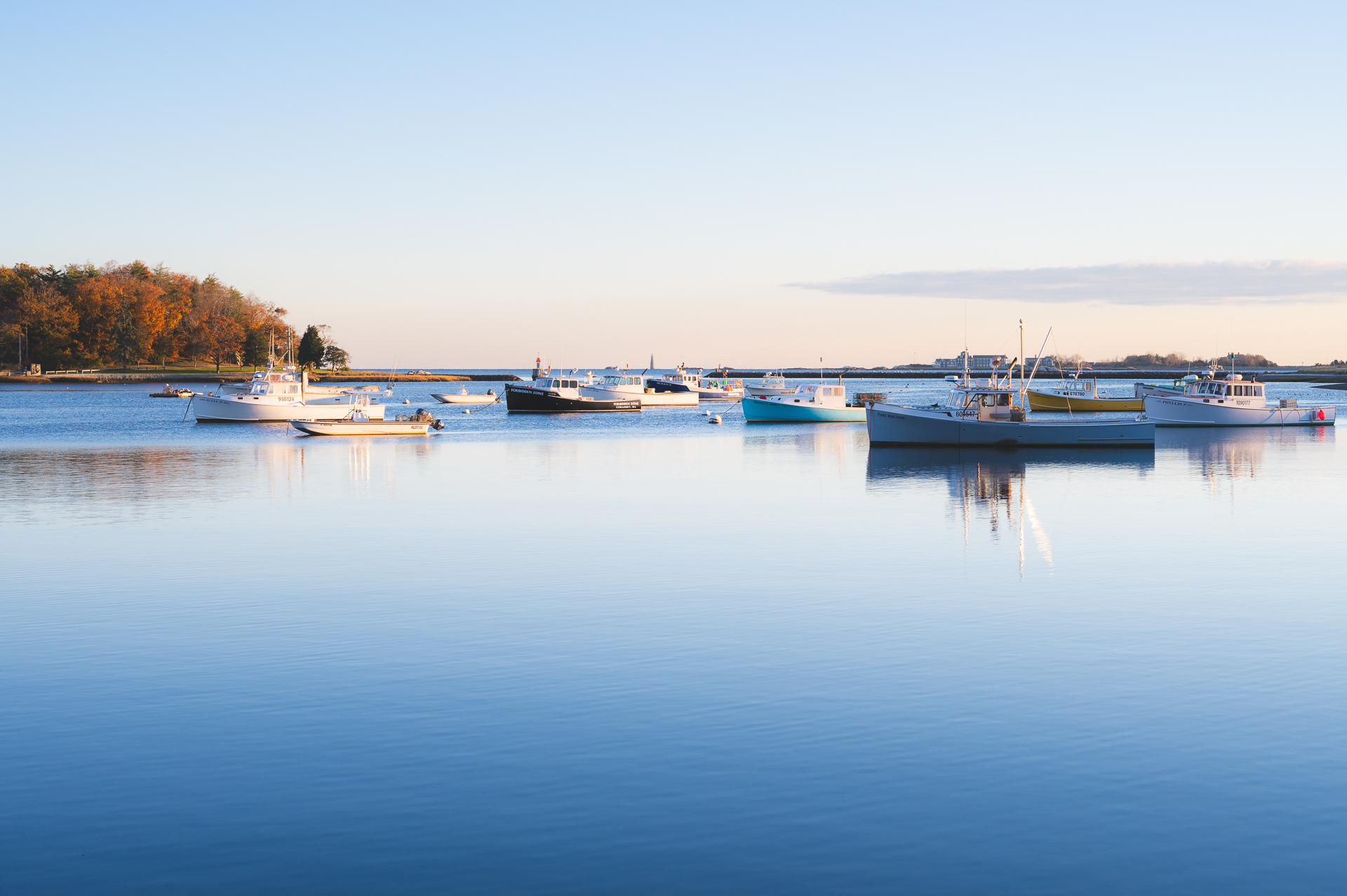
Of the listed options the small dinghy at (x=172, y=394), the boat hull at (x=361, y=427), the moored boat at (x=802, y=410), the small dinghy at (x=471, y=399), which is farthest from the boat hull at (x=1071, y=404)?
the small dinghy at (x=172, y=394)

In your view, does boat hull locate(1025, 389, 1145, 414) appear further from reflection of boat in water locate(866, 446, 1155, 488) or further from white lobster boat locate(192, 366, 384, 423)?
white lobster boat locate(192, 366, 384, 423)

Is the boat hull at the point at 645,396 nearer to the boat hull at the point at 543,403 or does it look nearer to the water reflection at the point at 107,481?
the boat hull at the point at 543,403

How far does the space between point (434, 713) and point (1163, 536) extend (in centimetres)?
1895

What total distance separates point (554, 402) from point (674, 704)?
335 ft

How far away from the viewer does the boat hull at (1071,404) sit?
94.0 m

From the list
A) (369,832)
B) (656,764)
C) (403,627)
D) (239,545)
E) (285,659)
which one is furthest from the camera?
(239,545)

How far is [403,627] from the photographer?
16.4m

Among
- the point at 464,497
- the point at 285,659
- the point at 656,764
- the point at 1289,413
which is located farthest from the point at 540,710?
the point at 1289,413

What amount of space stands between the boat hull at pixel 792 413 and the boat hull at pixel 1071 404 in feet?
47.2

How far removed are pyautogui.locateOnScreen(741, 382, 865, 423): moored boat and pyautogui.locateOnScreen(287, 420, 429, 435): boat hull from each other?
2594 cm

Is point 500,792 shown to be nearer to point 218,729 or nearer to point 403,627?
point 218,729

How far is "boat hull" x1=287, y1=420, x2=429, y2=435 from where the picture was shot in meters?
70.1

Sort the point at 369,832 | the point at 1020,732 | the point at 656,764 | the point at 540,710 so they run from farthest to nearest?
the point at 540,710, the point at 1020,732, the point at 656,764, the point at 369,832

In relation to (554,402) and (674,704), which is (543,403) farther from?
(674,704)
